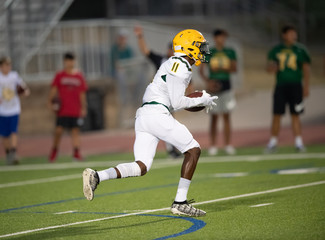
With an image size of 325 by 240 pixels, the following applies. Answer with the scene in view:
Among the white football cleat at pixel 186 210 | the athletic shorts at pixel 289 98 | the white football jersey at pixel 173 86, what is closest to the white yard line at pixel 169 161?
the athletic shorts at pixel 289 98

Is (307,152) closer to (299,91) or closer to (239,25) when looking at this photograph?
(299,91)

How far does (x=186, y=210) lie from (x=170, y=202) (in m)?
1.34

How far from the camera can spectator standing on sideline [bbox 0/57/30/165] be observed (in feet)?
55.1

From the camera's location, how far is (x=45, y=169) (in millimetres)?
15570

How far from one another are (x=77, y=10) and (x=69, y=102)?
17728 mm

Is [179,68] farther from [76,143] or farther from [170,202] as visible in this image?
[76,143]

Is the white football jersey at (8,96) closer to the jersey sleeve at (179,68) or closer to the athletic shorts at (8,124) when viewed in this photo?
the athletic shorts at (8,124)

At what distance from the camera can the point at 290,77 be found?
16.3 meters

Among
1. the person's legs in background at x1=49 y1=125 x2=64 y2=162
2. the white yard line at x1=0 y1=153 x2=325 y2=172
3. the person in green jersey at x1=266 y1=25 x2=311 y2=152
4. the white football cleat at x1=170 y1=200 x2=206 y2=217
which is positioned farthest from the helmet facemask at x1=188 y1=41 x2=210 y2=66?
the person's legs in background at x1=49 y1=125 x2=64 y2=162

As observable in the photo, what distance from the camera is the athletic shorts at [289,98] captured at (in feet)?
53.1

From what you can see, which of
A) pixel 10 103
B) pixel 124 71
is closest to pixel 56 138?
pixel 10 103

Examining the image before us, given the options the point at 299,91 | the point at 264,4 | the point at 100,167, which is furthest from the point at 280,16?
the point at 100,167

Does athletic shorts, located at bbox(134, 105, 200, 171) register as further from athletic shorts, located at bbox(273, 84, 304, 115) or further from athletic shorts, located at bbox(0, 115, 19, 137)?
athletic shorts, located at bbox(0, 115, 19, 137)

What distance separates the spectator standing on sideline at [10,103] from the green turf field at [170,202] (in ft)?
4.12
